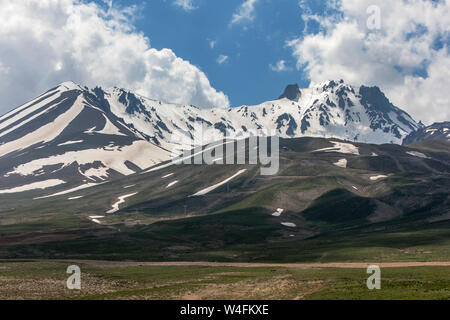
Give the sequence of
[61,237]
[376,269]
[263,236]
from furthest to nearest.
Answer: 1. [263,236]
2. [61,237]
3. [376,269]

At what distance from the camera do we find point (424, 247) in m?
132

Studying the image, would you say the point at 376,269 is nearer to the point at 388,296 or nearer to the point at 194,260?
the point at 388,296
